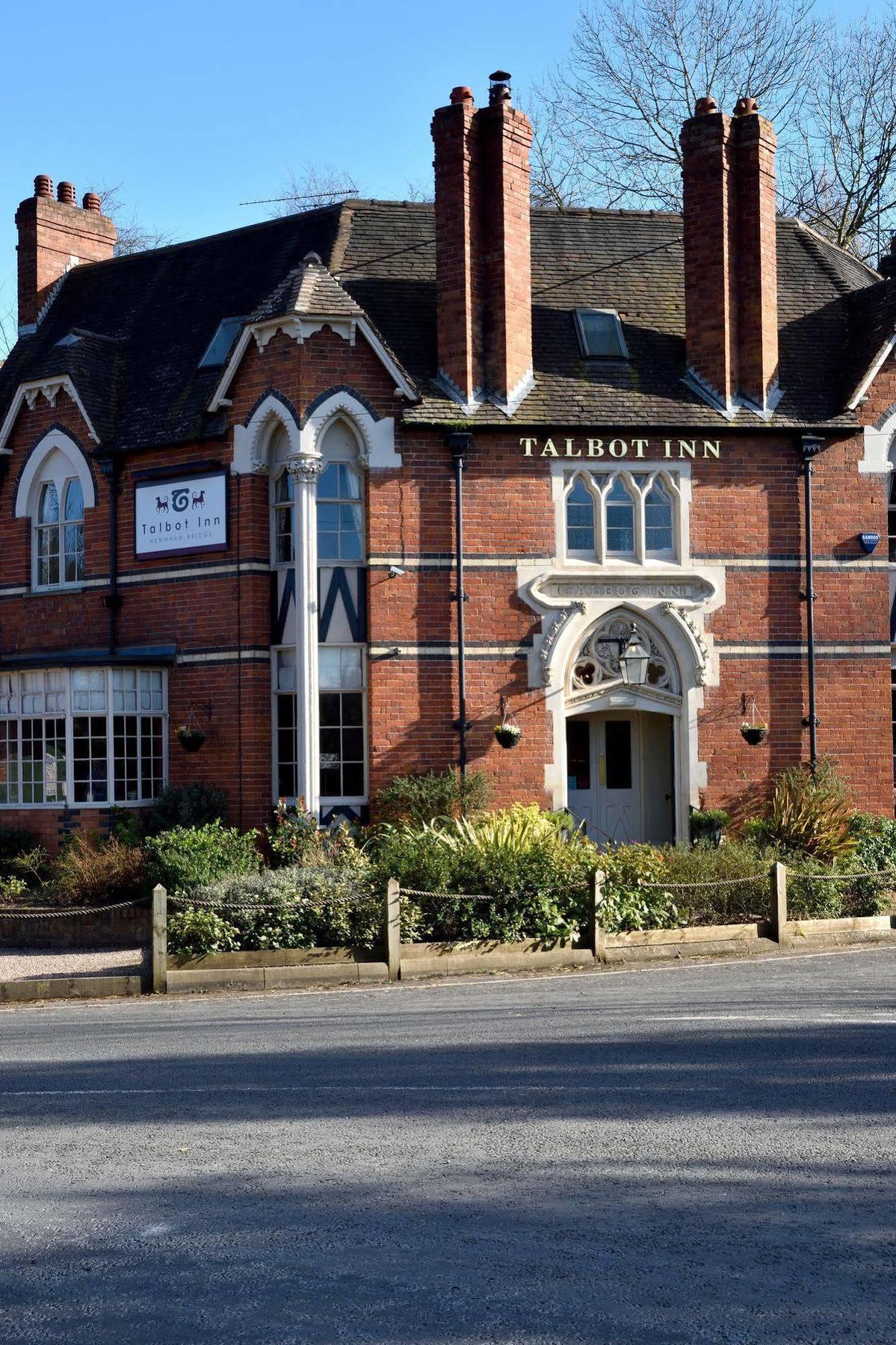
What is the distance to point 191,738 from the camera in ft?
73.4

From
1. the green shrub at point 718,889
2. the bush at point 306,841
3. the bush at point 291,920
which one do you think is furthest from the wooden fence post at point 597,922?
the bush at point 306,841

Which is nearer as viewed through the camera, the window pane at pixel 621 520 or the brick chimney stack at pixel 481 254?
the brick chimney stack at pixel 481 254

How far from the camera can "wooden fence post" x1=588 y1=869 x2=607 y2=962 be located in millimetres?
17031

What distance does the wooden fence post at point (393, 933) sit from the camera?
1617 centimetres

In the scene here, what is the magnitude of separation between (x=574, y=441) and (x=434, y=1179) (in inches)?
658

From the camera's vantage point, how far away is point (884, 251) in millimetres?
36156

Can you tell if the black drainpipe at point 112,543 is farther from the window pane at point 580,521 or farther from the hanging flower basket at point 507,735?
the window pane at point 580,521

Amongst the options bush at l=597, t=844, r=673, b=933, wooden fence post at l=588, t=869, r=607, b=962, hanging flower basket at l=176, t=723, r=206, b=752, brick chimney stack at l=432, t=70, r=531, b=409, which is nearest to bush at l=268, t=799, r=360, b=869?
hanging flower basket at l=176, t=723, r=206, b=752

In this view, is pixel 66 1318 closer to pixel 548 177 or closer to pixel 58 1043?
pixel 58 1043

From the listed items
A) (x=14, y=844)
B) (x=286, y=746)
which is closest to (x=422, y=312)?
(x=286, y=746)

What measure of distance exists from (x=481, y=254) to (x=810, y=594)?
23.6ft

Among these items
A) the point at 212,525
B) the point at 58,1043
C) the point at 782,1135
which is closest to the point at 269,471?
the point at 212,525

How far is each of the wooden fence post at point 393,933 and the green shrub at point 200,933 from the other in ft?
5.58

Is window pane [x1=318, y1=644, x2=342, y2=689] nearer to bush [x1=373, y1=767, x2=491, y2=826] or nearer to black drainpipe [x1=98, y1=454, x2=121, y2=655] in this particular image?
bush [x1=373, y1=767, x2=491, y2=826]
